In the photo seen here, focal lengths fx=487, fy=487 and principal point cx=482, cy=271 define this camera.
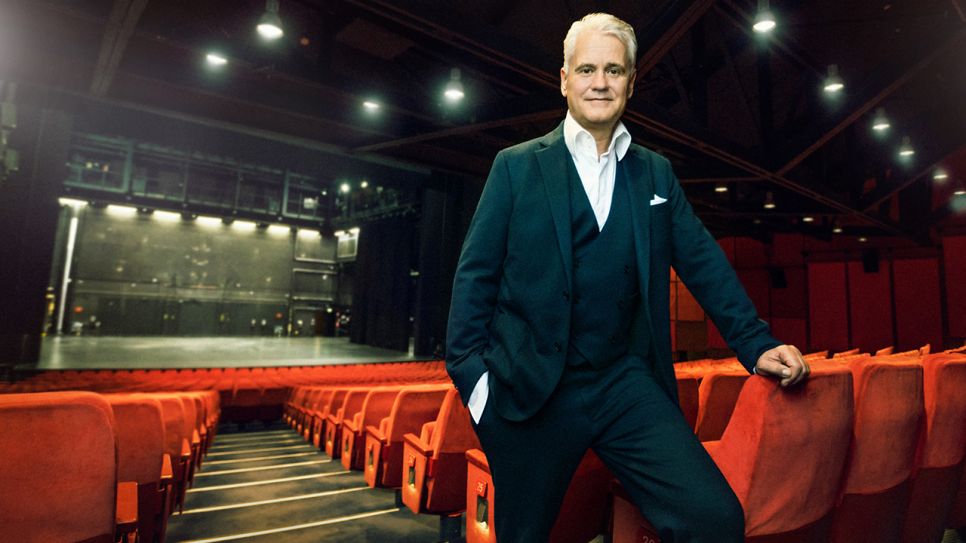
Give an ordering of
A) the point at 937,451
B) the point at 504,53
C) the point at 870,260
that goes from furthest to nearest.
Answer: the point at 870,260
the point at 504,53
the point at 937,451

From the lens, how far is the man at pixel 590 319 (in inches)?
44.6

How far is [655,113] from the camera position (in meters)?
6.73

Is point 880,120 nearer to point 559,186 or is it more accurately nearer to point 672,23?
point 672,23

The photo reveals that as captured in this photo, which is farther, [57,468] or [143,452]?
[143,452]

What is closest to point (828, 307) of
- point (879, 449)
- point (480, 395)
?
point (879, 449)

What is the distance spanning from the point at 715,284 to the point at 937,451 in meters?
1.56

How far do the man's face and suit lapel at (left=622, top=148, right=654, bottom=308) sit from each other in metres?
0.15

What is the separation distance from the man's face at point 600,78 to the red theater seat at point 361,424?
9.52 feet

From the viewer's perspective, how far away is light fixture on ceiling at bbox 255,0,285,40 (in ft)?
19.5

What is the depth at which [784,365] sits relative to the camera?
1209 mm

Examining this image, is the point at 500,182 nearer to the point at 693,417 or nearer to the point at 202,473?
the point at 693,417

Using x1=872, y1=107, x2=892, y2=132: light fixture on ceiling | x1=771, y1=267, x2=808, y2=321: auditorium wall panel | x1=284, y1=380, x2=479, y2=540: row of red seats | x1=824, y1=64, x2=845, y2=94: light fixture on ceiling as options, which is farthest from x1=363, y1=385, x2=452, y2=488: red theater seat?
x1=771, y1=267, x2=808, y2=321: auditorium wall panel

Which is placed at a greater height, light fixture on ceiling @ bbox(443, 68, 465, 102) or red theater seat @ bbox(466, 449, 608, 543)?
light fixture on ceiling @ bbox(443, 68, 465, 102)

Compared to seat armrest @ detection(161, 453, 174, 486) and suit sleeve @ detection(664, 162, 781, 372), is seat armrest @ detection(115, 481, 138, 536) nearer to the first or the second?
seat armrest @ detection(161, 453, 174, 486)
